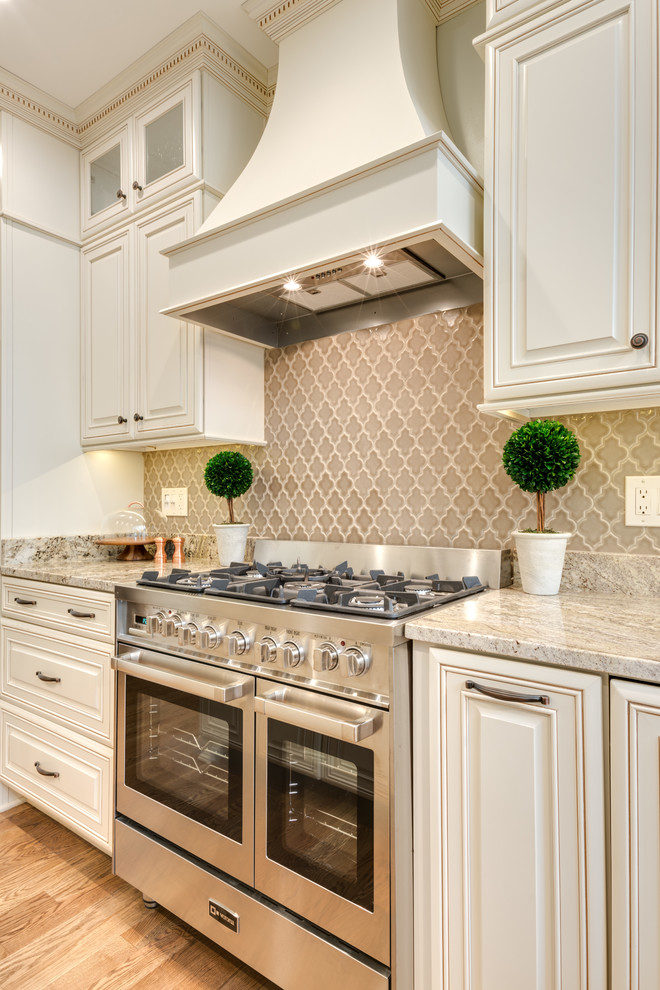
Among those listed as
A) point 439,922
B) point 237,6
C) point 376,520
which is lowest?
point 439,922

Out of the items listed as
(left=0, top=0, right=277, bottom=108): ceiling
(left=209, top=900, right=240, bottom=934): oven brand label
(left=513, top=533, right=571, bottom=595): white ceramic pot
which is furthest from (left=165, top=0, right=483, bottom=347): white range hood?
(left=209, top=900, right=240, bottom=934): oven brand label

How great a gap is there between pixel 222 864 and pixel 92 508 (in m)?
1.72

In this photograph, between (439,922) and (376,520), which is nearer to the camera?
(439,922)

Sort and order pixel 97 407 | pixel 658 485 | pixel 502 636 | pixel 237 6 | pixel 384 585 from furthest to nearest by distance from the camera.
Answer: pixel 97 407 < pixel 237 6 < pixel 384 585 < pixel 658 485 < pixel 502 636

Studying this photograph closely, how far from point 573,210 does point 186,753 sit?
5.62 ft

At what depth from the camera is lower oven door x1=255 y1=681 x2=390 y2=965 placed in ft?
3.79

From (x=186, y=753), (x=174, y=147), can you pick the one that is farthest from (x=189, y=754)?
(x=174, y=147)

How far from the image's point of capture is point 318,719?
1.22m

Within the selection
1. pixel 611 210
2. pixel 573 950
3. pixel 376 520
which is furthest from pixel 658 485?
pixel 573 950

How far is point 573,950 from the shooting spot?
3.14 ft

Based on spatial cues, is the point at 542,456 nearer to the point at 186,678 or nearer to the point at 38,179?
the point at 186,678

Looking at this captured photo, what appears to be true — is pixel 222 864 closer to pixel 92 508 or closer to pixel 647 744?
pixel 647 744

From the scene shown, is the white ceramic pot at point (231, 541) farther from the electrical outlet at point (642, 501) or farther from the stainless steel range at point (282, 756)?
the electrical outlet at point (642, 501)

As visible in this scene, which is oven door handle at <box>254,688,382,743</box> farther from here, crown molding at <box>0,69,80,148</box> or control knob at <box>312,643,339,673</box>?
crown molding at <box>0,69,80,148</box>
